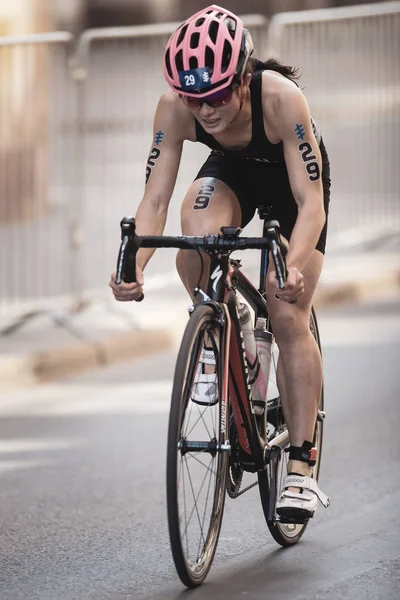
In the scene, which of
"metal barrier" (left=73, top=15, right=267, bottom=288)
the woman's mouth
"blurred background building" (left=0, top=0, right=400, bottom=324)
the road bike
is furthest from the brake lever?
"metal barrier" (left=73, top=15, right=267, bottom=288)

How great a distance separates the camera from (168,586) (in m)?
5.61

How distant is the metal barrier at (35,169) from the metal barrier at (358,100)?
3.39 metres

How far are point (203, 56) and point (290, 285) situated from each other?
0.83 meters

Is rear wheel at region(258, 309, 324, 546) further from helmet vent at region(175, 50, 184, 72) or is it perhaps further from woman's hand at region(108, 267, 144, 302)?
helmet vent at region(175, 50, 184, 72)

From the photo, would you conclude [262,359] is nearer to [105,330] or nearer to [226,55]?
[226,55]

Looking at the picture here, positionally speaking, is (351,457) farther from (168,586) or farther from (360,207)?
(360,207)

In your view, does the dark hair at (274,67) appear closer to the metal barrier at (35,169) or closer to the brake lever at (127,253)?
the brake lever at (127,253)

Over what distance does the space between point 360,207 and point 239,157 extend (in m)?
10.5

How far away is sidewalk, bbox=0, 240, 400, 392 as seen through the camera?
416 inches

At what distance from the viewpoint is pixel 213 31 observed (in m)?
5.48

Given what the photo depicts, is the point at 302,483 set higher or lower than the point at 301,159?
lower

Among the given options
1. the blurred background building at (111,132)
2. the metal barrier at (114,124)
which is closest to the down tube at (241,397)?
the blurred background building at (111,132)

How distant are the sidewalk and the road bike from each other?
440 centimetres

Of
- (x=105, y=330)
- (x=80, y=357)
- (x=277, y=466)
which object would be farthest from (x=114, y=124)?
(x=277, y=466)
